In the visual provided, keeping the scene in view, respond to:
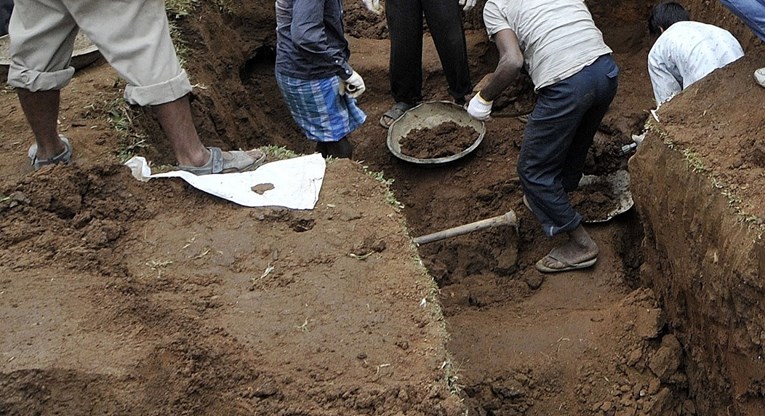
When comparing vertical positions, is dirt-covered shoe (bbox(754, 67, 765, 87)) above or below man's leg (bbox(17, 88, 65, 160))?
above

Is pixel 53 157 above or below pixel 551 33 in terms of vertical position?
below

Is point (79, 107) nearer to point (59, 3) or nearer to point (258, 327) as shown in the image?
point (59, 3)

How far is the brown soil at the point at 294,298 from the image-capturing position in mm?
2461

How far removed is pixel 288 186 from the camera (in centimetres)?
344

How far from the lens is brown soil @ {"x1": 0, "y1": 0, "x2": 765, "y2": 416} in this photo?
2.46 meters

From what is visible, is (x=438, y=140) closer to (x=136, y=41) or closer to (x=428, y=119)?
(x=428, y=119)

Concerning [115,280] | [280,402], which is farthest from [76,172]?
[280,402]

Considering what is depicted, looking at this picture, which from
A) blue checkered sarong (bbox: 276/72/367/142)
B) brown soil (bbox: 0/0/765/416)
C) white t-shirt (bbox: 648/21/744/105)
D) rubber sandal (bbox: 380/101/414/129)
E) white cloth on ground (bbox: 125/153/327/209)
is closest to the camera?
brown soil (bbox: 0/0/765/416)

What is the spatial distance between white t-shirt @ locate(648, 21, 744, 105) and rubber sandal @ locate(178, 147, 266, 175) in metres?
2.19

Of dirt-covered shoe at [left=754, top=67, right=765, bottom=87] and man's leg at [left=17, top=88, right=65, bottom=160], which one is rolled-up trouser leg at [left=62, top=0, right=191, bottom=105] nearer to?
man's leg at [left=17, top=88, right=65, bottom=160]

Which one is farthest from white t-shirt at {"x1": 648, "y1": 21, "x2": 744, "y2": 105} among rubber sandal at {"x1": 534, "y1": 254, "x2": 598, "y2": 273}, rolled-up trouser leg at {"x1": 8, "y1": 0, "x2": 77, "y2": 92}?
rolled-up trouser leg at {"x1": 8, "y1": 0, "x2": 77, "y2": 92}

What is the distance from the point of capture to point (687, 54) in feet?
13.0

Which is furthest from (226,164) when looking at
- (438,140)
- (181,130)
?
(438,140)

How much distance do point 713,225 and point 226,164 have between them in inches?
87.6
